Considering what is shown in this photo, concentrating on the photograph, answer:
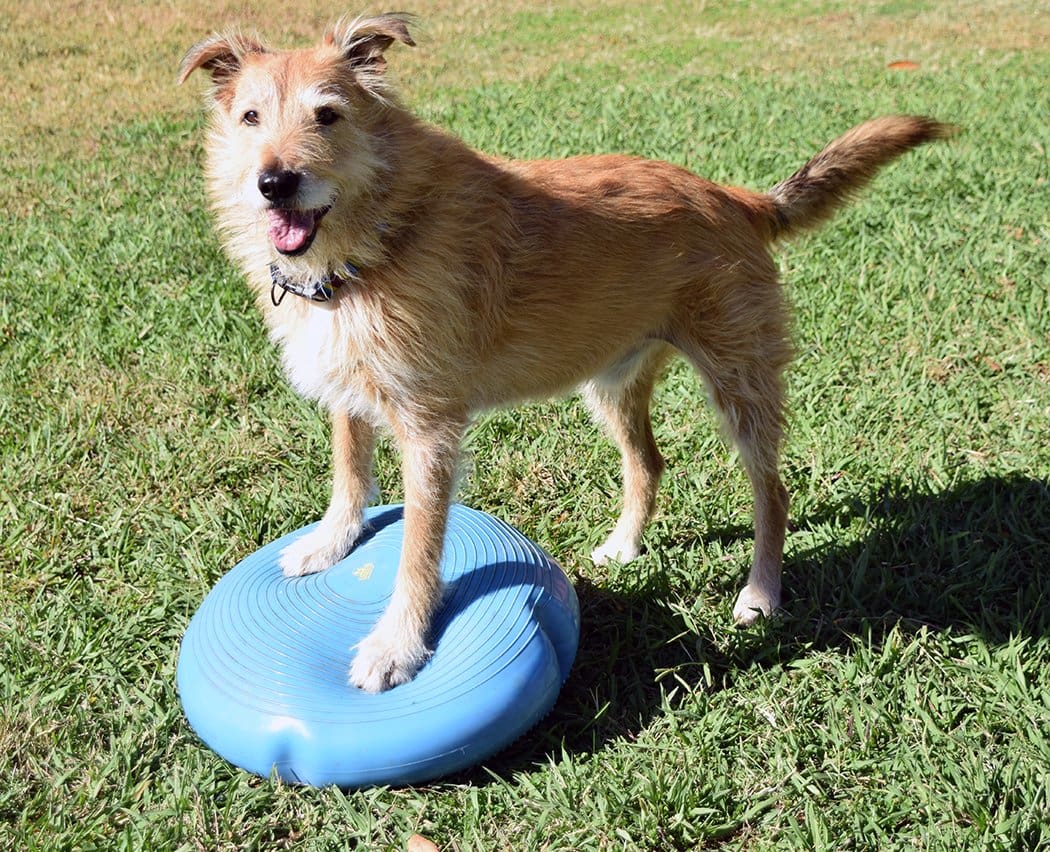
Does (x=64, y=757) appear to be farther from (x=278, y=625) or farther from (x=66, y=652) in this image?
(x=278, y=625)

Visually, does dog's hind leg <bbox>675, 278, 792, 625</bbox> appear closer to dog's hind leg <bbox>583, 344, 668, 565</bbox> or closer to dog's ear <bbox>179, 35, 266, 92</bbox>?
dog's hind leg <bbox>583, 344, 668, 565</bbox>

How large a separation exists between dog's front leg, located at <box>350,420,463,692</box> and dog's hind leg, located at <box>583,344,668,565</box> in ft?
3.47

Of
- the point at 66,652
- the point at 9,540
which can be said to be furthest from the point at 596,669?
the point at 9,540

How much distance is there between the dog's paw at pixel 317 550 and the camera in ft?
12.3

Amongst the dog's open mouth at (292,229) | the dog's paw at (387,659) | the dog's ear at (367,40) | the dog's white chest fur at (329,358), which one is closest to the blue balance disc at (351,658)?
the dog's paw at (387,659)

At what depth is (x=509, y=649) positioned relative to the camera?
322 cm

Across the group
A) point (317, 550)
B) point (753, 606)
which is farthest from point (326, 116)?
point (753, 606)

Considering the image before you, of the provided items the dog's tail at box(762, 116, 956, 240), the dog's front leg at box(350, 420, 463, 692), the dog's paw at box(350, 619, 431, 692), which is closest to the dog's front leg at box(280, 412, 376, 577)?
the dog's front leg at box(350, 420, 463, 692)

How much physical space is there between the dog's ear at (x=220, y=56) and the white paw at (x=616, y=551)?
7.55 ft

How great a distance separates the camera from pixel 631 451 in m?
4.38

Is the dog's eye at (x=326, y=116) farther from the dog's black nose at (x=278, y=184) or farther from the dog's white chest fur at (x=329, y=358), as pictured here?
the dog's white chest fur at (x=329, y=358)

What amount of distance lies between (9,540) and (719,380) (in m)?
3.01

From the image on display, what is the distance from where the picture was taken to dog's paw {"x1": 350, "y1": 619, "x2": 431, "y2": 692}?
3.21 m

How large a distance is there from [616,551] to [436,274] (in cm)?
157
